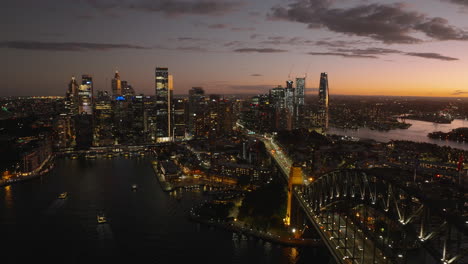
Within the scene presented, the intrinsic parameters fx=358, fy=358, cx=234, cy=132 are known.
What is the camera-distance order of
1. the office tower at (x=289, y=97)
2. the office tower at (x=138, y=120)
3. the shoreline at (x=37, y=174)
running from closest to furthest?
the shoreline at (x=37, y=174)
the office tower at (x=138, y=120)
the office tower at (x=289, y=97)

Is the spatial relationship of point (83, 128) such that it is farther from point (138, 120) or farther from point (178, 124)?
point (178, 124)

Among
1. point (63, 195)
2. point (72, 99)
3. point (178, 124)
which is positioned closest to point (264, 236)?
point (63, 195)

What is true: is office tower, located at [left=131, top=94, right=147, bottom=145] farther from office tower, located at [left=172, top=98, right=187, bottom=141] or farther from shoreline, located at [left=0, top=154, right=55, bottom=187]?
shoreline, located at [left=0, top=154, right=55, bottom=187]

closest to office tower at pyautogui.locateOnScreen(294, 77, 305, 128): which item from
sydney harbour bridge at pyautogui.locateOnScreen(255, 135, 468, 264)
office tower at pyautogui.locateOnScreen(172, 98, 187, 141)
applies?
office tower at pyautogui.locateOnScreen(172, 98, 187, 141)

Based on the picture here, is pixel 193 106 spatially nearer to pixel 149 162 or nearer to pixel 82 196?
pixel 149 162

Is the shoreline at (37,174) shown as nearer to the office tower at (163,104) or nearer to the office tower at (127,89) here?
the office tower at (163,104)

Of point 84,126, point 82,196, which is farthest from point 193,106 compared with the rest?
point 82,196

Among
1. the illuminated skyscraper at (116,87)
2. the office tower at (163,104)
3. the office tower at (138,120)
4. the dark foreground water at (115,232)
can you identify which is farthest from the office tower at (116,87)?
the dark foreground water at (115,232)
